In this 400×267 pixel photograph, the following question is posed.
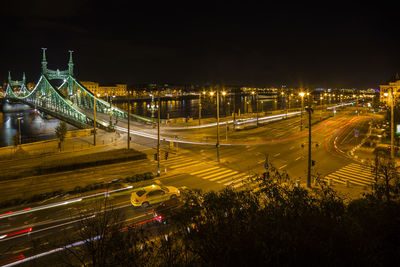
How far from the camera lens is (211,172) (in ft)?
78.2

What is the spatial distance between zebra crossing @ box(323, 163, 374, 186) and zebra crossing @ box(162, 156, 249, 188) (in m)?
6.88

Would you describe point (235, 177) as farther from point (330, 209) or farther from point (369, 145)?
point (369, 145)

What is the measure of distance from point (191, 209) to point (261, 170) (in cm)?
1652

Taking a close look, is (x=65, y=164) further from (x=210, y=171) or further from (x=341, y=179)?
(x=341, y=179)

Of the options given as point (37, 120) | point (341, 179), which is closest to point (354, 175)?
point (341, 179)

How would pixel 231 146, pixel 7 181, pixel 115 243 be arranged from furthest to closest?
pixel 231 146 < pixel 7 181 < pixel 115 243

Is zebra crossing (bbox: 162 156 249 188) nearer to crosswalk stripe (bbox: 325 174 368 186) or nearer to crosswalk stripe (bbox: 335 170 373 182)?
crosswalk stripe (bbox: 325 174 368 186)

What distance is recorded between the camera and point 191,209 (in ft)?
28.3

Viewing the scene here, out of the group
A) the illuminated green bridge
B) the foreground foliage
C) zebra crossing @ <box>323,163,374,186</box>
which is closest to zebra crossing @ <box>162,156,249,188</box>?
zebra crossing @ <box>323,163,374,186</box>

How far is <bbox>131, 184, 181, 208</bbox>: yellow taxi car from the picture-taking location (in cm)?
1599

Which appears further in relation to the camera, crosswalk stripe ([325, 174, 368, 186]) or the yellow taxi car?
crosswalk stripe ([325, 174, 368, 186])

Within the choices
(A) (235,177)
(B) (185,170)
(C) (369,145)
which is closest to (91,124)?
(B) (185,170)

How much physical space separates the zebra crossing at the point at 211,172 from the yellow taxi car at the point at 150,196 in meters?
4.96

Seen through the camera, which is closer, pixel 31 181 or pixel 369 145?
pixel 31 181
